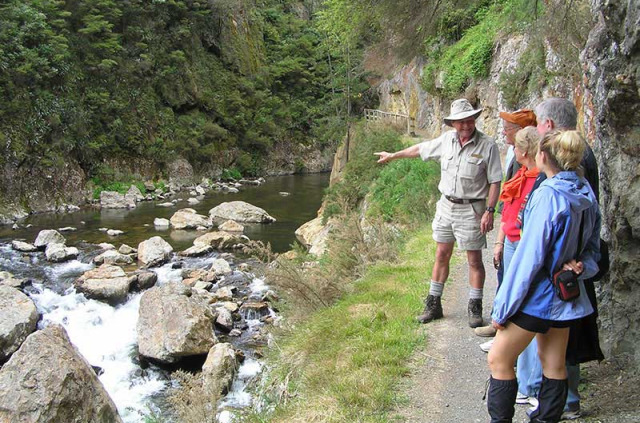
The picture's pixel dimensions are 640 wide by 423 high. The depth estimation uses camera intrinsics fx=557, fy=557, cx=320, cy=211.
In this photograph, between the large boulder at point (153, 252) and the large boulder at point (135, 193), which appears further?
the large boulder at point (135, 193)

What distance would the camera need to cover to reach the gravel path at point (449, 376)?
12.7 feet

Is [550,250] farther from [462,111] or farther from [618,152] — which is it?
[462,111]

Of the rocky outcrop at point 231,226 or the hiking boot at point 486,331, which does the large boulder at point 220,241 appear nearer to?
the rocky outcrop at point 231,226

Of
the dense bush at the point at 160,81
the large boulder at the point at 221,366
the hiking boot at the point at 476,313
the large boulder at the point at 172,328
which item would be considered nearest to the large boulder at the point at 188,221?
the dense bush at the point at 160,81

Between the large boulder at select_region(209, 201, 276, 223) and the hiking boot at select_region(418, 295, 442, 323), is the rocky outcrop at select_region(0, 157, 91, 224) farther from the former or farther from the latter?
the hiking boot at select_region(418, 295, 442, 323)

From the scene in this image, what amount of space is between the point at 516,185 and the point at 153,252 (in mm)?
13790

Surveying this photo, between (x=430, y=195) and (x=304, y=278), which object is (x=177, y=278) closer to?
(x=430, y=195)

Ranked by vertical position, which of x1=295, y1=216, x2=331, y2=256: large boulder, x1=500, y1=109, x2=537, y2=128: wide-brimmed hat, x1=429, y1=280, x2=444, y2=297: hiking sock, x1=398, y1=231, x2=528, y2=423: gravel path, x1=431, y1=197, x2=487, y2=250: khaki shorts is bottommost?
x1=295, y1=216, x2=331, y2=256: large boulder

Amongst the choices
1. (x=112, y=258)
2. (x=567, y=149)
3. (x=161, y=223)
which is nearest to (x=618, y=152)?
(x=567, y=149)

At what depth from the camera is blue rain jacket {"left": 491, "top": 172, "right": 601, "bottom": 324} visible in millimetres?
2791

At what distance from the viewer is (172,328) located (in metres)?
9.39

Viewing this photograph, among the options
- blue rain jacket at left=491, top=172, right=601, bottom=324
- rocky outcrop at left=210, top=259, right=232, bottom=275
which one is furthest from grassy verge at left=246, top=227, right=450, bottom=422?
rocky outcrop at left=210, top=259, right=232, bottom=275

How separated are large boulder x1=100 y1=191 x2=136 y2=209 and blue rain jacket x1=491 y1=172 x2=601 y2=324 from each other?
24887 millimetres

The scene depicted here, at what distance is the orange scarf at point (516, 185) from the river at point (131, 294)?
119 inches
